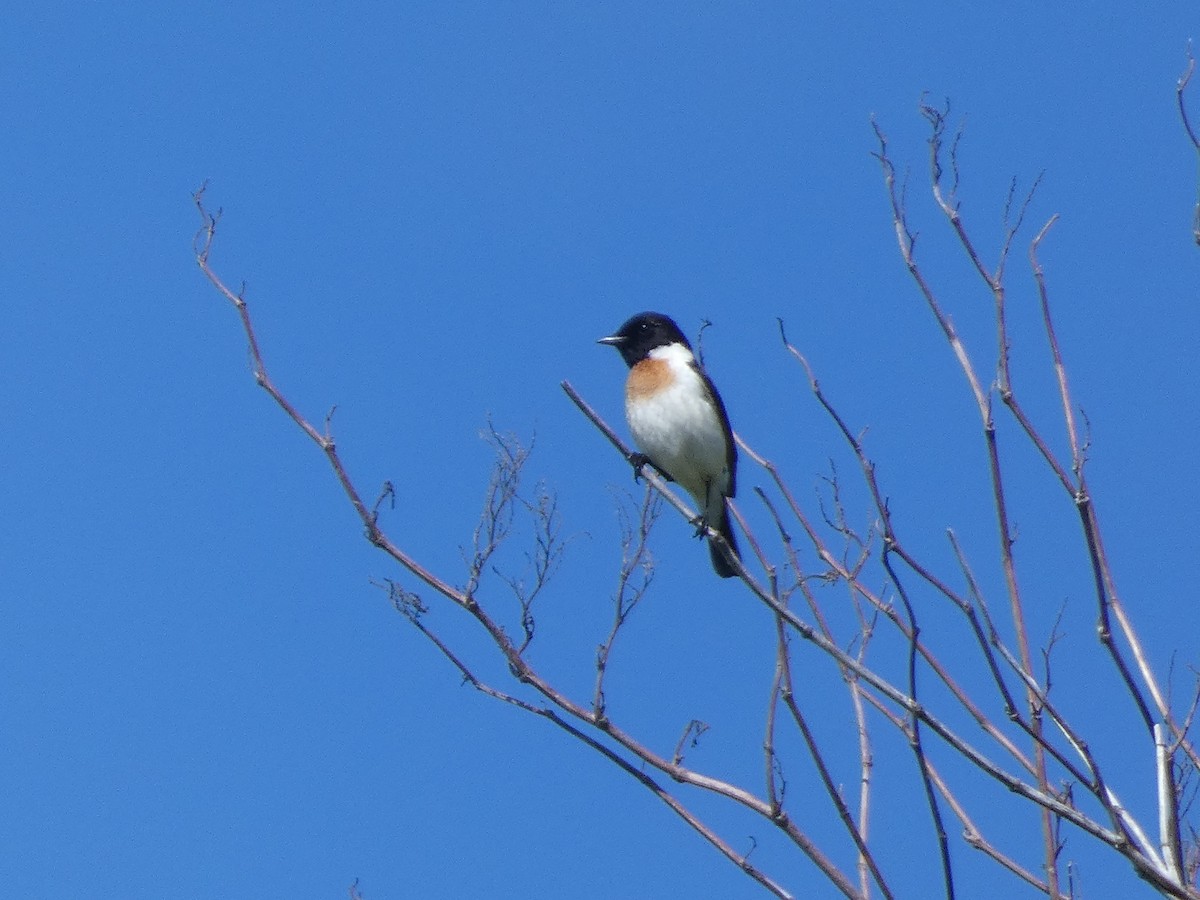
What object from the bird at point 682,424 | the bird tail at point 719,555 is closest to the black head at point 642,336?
the bird at point 682,424

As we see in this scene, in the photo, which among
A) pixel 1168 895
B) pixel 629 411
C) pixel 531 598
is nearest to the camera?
pixel 1168 895

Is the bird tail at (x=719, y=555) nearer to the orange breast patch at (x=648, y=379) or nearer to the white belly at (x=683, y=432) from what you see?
the white belly at (x=683, y=432)

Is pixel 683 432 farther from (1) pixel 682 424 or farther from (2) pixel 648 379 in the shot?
(2) pixel 648 379

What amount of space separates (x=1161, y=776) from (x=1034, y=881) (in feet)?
1.15

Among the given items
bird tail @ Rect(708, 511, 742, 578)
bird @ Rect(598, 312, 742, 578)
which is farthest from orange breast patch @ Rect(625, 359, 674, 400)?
bird tail @ Rect(708, 511, 742, 578)

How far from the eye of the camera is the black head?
27.5ft

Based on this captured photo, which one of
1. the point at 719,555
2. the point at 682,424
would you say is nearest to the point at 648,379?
the point at 682,424

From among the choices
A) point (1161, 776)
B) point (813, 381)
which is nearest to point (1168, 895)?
point (1161, 776)

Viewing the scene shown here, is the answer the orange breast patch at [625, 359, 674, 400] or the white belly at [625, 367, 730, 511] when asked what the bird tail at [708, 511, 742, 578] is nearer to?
the white belly at [625, 367, 730, 511]

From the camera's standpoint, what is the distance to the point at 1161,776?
307cm

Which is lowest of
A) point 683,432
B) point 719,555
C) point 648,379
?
point 719,555

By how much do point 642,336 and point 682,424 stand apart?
0.83m

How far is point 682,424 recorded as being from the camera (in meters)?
7.77

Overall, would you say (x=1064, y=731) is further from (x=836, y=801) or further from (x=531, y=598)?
(x=531, y=598)
